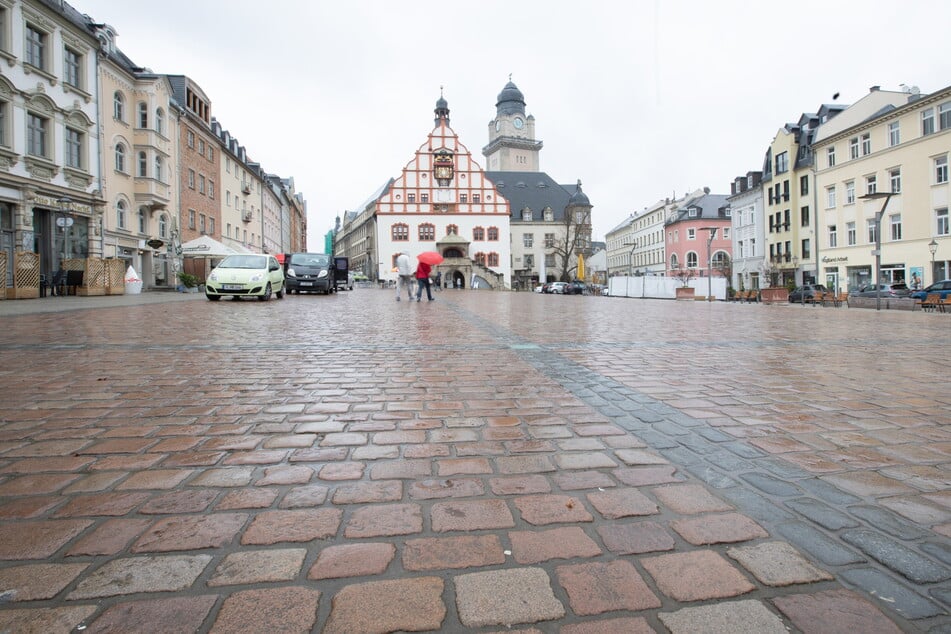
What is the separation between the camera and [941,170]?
3250 centimetres

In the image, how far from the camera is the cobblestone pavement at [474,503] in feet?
5.16

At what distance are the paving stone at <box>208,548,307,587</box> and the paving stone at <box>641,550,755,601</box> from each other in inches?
42.1

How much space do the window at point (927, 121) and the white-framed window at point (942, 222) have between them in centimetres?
444

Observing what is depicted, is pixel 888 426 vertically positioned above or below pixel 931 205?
below

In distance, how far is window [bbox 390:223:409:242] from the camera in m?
63.9

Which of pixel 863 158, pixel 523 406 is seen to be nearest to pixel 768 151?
pixel 863 158

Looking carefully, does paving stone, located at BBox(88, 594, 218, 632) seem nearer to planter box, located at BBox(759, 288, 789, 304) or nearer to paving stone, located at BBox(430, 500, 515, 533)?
paving stone, located at BBox(430, 500, 515, 533)

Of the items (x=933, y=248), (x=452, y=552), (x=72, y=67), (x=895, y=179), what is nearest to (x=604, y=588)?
(x=452, y=552)

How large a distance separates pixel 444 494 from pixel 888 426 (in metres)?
2.66

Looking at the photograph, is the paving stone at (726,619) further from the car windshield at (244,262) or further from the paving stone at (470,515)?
the car windshield at (244,262)

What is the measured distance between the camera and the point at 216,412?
12.1 feet

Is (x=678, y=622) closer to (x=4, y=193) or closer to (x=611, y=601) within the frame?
(x=611, y=601)

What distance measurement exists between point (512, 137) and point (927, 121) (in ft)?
227

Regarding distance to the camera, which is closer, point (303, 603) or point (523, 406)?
point (303, 603)
